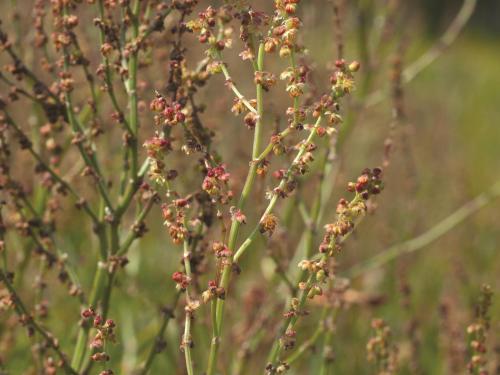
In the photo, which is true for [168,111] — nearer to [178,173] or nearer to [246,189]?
[246,189]

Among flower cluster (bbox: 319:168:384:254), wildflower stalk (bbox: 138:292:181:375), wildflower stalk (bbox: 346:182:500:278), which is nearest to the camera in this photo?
flower cluster (bbox: 319:168:384:254)

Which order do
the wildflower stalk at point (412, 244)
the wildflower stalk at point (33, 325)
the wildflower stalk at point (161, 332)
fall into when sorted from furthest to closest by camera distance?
1. the wildflower stalk at point (412, 244)
2. the wildflower stalk at point (161, 332)
3. the wildflower stalk at point (33, 325)

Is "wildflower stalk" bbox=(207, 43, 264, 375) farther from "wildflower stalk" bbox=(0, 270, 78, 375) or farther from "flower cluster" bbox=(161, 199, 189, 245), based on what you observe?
"wildflower stalk" bbox=(0, 270, 78, 375)

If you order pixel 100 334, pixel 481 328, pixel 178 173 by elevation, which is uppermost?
pixel 178 173

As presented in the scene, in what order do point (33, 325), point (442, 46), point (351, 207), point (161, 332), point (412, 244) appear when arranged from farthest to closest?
point (442, 46) < point (412, 244) < point (161, 332) < point (33, 325) < point (351, 207)

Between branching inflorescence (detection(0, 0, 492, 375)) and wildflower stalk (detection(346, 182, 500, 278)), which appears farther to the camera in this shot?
wildflower stalk (detection(346, 182, 500, 278))

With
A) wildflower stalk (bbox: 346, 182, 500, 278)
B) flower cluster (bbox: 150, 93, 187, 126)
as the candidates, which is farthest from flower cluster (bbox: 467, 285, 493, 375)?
wildflower stalk (bbox: 346, 182, 500, 278)

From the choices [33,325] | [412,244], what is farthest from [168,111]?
[412,244]

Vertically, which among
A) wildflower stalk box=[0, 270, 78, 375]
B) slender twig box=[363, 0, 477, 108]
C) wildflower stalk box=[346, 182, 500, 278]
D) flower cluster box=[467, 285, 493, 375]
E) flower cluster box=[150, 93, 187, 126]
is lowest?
wildflower stalk box=[0, 270, 78, 375]

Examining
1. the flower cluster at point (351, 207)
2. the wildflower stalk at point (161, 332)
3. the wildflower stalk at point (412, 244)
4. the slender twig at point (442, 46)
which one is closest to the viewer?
the flower cluster at point (351, 207)

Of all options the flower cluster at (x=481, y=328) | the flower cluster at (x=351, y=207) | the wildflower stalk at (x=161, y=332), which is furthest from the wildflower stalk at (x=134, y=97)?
the flower cluster at (x=481, y=328)

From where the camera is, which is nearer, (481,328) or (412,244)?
(481,328)

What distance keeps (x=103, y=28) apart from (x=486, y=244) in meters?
3.49

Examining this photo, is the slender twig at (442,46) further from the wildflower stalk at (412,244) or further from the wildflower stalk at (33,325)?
the wildflower stalk at (33,325)
